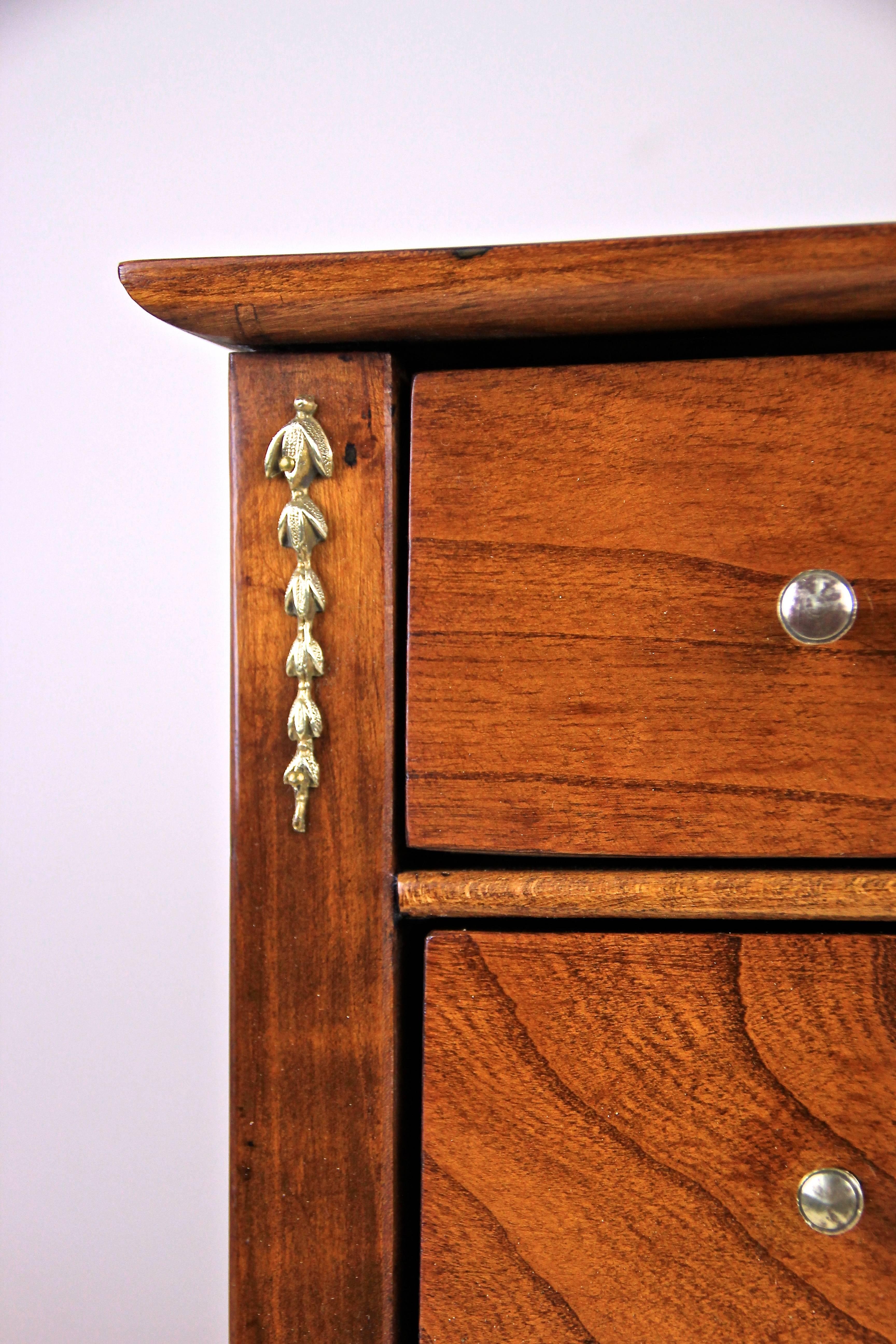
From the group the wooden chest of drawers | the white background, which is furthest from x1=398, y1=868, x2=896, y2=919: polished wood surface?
the white background

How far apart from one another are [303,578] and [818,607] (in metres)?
0.16

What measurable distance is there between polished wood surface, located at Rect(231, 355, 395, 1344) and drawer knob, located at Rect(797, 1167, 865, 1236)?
13 centimetres

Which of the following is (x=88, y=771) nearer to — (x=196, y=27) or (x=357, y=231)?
(x=357, y=231)

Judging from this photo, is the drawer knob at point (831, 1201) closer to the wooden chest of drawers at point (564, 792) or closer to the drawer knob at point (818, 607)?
the wooden chest of drawers at point (564, 792)

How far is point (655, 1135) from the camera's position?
33 cm

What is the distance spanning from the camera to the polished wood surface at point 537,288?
30 centimetres

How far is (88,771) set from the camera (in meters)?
0.96

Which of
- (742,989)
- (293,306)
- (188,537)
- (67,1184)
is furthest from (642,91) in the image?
(67,1184)

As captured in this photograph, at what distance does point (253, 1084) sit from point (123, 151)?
92cm

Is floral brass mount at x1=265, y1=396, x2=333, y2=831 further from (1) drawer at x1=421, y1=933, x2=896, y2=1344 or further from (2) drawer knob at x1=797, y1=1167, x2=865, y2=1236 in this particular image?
(2) drawer knob at x1=797, y1=1167, x2=865, y2=1236

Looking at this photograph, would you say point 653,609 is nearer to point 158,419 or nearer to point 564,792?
point 564,792

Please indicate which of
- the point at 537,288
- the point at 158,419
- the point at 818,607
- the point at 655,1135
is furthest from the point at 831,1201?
the point at 158,419

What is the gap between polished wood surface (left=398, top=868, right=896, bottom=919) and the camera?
12.8 inches

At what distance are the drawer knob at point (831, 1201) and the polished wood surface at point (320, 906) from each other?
0.13 meters
